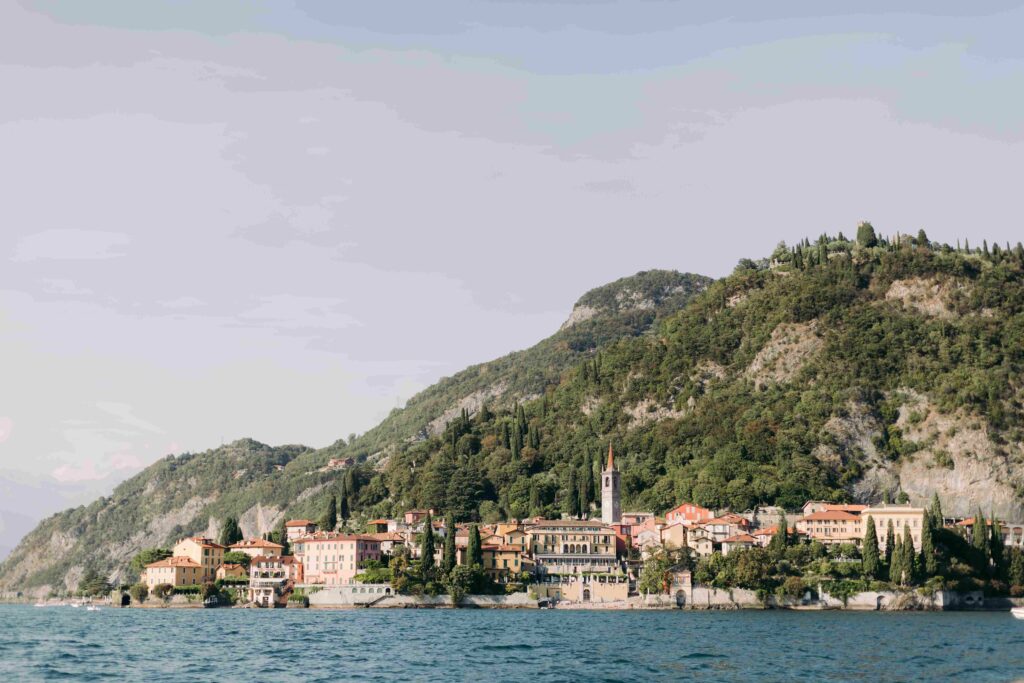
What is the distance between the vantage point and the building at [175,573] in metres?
158

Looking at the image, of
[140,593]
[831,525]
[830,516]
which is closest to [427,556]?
[140,593]

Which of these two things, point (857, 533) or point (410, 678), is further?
point (857, 533)

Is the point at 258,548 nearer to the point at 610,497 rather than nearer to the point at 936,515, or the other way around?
the point at 610,497

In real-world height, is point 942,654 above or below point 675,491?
below

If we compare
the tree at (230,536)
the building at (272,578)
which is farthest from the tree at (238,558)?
the tree at (230,536)

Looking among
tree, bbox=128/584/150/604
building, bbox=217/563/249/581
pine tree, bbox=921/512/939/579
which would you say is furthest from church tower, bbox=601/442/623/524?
tree, bbox=128/584/150/604

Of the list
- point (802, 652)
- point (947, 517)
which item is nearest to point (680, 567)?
point (947, 517)

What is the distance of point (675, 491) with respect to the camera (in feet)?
566

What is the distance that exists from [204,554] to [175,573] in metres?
5.94

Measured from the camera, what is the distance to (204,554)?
163 meters

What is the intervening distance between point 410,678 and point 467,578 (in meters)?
70.1

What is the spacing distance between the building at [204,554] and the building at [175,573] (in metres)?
0.73

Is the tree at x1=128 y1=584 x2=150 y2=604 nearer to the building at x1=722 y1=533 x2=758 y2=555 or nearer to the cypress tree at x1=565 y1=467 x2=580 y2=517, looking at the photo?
the cypress tree at x1=565 y1=467 x2=580 y2=517

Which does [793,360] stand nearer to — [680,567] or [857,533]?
[857,533]
